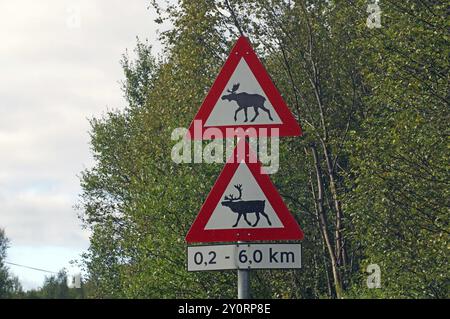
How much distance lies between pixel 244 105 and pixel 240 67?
14.4 inches

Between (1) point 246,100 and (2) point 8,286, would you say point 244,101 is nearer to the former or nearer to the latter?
(1) point 246,100

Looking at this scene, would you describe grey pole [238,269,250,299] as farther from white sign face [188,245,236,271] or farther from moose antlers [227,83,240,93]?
moose antlers [227,83,240,93]

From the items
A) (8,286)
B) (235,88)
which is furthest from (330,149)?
(235,88)

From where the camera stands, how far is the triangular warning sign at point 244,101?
6926 mm

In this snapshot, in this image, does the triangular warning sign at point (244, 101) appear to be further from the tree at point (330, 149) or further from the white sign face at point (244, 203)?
the tree at point (330, 149)

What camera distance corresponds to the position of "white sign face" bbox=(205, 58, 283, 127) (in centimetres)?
689

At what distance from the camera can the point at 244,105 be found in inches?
269

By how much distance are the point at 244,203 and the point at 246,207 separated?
32 mm

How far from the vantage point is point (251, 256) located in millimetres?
6773

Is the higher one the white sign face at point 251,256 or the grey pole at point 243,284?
the white sign face at point 251,256

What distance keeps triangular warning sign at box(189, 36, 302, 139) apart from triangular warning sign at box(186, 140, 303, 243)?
0.73 ft

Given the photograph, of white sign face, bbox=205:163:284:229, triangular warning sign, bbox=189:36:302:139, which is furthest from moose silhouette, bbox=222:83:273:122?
white sign face, bbox=205:163:284:229

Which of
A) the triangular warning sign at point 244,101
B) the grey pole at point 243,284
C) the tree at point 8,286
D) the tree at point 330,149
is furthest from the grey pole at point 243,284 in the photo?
the tree at point 330,149
